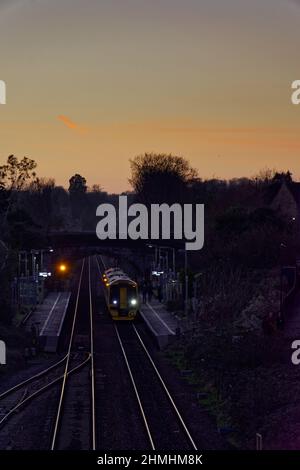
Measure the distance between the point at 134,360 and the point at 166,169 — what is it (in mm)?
62010

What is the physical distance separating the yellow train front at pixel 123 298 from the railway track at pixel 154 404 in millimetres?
9208

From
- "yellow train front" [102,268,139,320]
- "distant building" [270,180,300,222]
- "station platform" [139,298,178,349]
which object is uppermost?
"distant building" [270,180,300,222]

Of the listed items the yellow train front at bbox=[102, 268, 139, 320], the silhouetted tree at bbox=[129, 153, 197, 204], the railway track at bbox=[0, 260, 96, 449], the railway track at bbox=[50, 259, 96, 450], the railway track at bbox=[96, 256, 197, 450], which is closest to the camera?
the railway track at bbox=[96, 256, 197, 450]

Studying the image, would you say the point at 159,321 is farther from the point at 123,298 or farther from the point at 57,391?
the point at 57,391

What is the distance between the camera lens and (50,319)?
149 feet

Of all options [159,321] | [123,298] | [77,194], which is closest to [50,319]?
[123,298]

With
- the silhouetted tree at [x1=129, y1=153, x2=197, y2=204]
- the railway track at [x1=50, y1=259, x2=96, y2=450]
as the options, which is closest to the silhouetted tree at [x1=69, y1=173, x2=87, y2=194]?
the silhouetted tree at [x1=129, y1=153, x2=197, y2=204]

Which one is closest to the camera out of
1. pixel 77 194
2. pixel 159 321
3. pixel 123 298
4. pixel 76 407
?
pixel 76 407

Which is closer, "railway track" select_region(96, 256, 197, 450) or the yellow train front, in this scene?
"railway track" select_region(96, 256, 197, 450)

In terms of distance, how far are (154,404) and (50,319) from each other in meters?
22.7

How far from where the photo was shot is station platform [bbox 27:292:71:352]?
36872 millimetres

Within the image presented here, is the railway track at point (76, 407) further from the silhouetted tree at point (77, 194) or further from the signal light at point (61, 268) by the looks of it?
the silhouetted tree at point (77, 194)

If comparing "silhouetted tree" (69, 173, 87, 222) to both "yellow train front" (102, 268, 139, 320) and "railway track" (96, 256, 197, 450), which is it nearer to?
"yellow train front" (102, 268, 139, 320)

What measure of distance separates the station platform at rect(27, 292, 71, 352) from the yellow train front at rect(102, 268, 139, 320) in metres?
2.87
